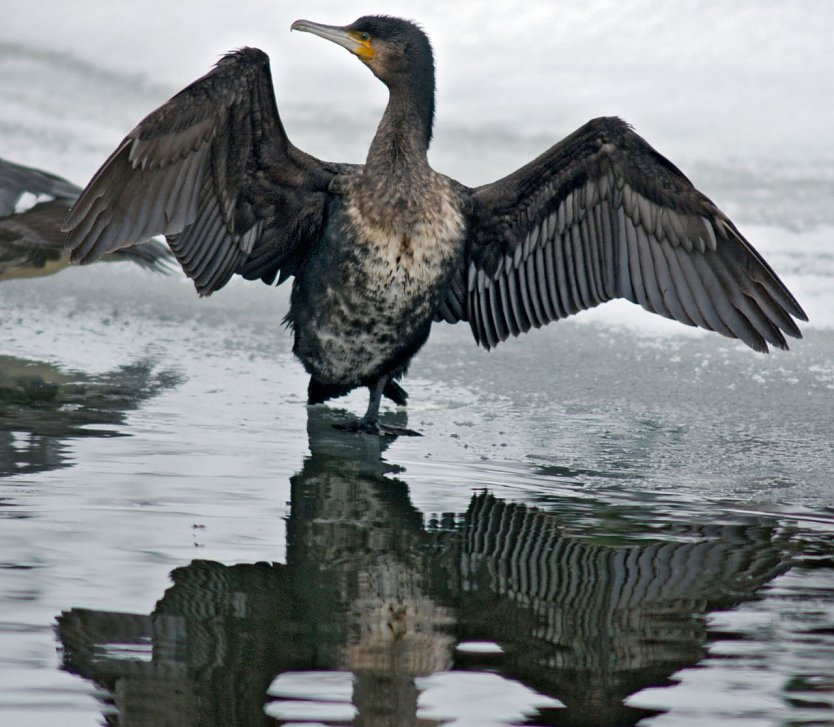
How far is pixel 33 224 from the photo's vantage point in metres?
7.51

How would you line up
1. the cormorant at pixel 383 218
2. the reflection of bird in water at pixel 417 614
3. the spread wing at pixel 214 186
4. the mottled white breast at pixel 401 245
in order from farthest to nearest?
the mottled white breast at pixel 401 245
the cormorant at pixel 383 218
the spread wing at pixel 214 186
the reflection of bird in water at pixel 417 614

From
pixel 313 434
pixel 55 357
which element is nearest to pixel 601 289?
pixel 313 434

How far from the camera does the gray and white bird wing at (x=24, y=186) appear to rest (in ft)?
24.5

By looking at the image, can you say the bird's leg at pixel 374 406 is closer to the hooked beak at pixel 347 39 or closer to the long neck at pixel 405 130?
the long neck at pixel 405 130

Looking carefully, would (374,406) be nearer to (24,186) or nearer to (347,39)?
(347,39)

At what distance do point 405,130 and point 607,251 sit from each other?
1082 millimetres

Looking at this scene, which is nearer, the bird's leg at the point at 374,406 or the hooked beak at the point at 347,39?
the bird's leg at the point at 374,406

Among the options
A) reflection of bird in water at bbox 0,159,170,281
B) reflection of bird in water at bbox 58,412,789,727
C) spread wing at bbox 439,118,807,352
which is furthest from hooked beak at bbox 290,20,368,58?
reflection of bird in water at bbox 0,159,170,281

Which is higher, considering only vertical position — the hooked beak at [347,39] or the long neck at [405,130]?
the hooked beak at [347,39]

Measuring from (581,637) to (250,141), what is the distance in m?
3.08

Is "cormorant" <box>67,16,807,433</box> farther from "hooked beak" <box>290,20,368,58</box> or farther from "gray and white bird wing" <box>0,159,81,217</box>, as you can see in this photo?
"gray and white bird wing" <box>0,159,81,217</box>

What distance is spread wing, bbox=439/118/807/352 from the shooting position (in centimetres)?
542

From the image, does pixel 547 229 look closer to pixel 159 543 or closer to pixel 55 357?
pixel 55 357

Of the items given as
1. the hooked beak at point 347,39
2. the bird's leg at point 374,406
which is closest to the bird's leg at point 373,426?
the bird's leg at point 374,406
